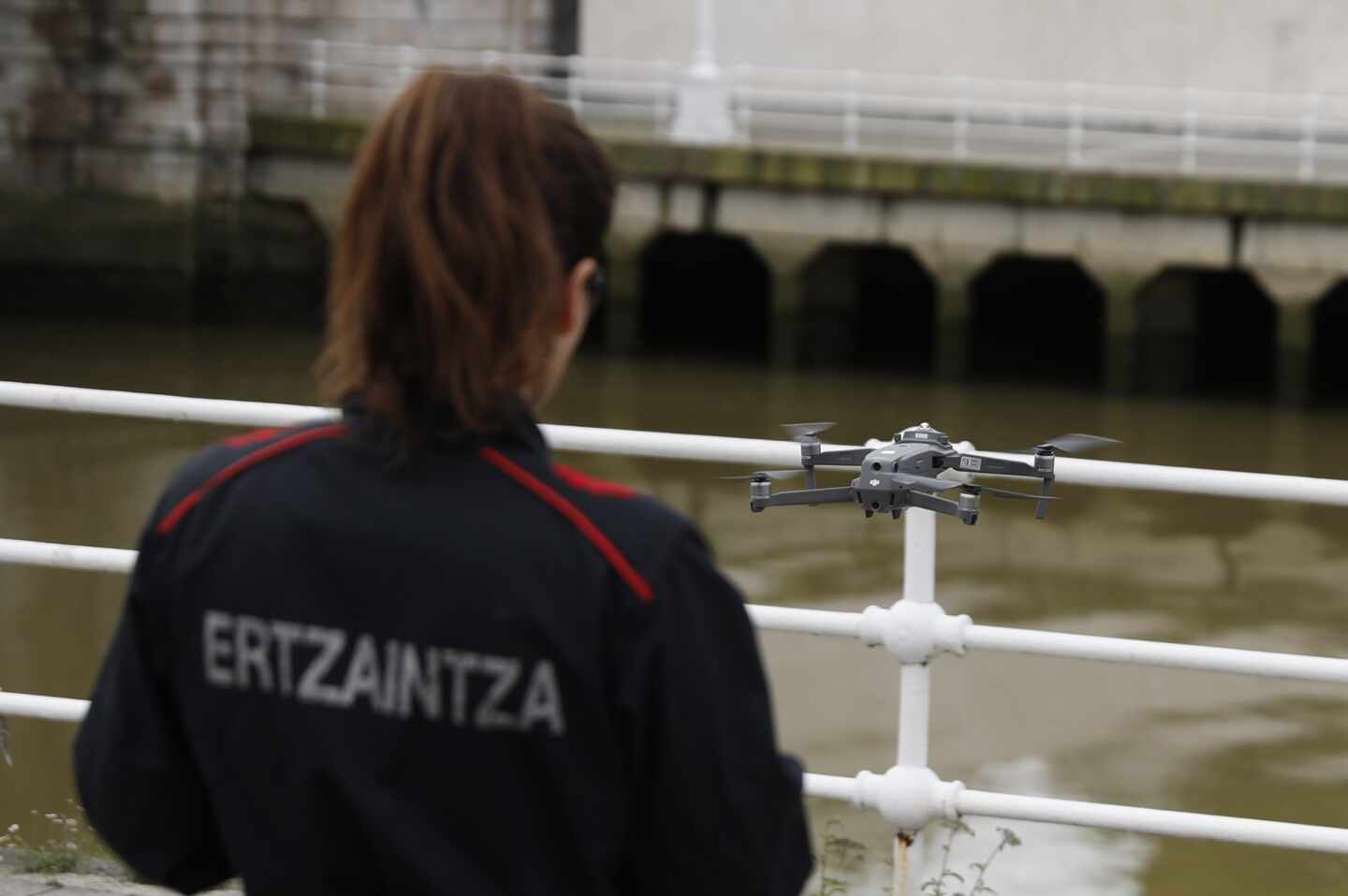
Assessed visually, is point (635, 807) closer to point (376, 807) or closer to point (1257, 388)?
point (376, 807)

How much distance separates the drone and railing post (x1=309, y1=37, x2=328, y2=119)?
1526cm

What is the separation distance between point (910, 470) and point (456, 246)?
7.82 ft

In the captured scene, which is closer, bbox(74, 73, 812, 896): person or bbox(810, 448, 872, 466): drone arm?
bbox(74, 73, 812, 896): person

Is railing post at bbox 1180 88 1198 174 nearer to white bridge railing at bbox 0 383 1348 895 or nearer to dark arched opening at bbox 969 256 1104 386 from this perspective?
dark arched opening at bbox 969 256 1104 386

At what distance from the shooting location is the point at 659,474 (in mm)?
13312

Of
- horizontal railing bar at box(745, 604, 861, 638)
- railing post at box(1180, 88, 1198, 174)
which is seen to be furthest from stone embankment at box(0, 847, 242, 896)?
railing post at box(1180, 88, 1198, 174)

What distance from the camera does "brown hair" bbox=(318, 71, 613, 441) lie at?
5.16 ft

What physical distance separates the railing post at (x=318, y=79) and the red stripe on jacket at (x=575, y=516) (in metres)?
17.7

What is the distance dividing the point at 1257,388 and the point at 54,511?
9.58m

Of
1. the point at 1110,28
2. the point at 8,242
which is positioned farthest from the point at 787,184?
the point at 8,242

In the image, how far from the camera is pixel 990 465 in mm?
3557

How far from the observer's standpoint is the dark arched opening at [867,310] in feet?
59.3

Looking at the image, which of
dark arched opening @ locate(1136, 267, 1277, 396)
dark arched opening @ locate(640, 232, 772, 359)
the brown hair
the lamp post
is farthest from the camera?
dark arched opening @ locate(640, 232, 772, 359)

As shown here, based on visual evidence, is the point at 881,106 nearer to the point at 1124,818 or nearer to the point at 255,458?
the point at 1124,818
